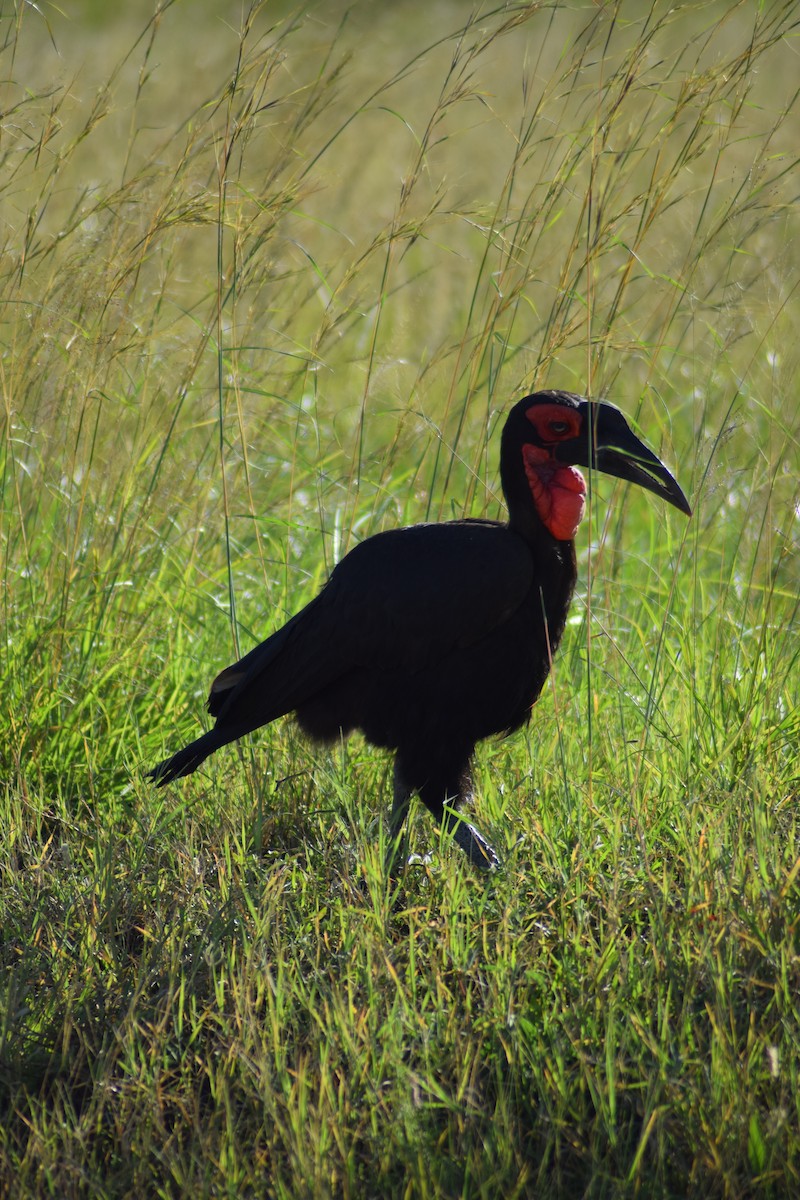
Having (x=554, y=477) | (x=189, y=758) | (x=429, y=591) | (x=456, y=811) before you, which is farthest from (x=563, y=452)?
(x=189, y=758)

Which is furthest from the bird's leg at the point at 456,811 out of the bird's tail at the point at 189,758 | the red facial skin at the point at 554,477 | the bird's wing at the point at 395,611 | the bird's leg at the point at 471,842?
the red facial skin at the point at 554,477

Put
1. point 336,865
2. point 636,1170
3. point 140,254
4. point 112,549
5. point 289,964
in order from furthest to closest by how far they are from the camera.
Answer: point 112,549
point 140,254
point 336,865
point 289,964
point 636,1170

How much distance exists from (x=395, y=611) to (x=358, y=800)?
490 mm

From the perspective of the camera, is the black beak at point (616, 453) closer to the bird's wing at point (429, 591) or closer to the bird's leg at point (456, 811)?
the bird's wing at point (429, 591)

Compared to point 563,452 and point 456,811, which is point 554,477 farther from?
point 456,811

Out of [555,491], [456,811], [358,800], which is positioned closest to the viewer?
[456,811]

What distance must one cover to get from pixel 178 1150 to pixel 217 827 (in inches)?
35.5

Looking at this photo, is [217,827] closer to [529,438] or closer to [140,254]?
[529,438]

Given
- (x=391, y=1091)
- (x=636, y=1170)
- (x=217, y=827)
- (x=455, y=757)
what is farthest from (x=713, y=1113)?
(x=217, y=827)

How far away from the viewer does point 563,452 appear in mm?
2598

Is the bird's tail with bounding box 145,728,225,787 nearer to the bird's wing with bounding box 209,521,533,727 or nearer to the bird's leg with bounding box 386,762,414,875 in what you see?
the bird's wing with bounding box 209,521,533,727

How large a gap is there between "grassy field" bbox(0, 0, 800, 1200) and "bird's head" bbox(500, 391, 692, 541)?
0.57ft

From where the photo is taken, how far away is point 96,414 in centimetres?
323

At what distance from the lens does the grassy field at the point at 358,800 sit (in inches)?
67.7
